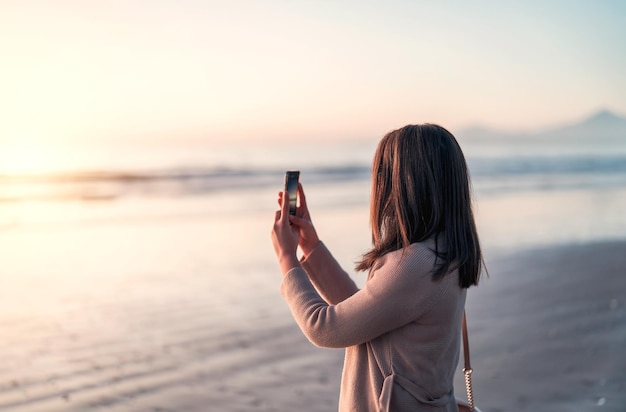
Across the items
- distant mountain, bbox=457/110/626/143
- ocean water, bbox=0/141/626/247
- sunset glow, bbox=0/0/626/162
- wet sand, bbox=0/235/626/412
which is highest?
sunset glow, bbox=0/0/626/162

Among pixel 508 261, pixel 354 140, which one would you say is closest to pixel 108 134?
pixel 354 140

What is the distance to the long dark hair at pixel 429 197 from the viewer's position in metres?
1.83

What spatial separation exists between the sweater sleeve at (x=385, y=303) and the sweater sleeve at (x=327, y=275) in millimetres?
393

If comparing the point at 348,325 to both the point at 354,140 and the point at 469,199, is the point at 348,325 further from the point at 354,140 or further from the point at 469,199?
the point at 354,140

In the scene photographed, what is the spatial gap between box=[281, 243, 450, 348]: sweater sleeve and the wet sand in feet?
7.65

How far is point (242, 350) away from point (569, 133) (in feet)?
93.9

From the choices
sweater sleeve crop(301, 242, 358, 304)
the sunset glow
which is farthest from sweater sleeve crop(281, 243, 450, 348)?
the sunset glow

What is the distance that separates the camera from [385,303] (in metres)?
1.75

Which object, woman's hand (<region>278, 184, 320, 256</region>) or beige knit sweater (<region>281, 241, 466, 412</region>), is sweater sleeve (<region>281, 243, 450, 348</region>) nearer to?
beige knit sweater (<region>281, 241, 466, 412</region>)

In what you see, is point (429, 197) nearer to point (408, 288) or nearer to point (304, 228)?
point (408, 288)

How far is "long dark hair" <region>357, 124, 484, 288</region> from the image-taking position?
183 centimetres

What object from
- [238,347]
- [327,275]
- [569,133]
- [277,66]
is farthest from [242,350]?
[569,133]

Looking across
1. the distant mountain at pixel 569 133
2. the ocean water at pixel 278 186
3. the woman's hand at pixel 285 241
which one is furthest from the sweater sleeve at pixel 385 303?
the distant mountain at pixel 569 133

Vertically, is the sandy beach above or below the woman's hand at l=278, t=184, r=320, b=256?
below
